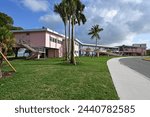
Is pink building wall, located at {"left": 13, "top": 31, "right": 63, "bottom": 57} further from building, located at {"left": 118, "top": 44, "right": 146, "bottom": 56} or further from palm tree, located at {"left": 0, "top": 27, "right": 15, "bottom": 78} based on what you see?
building, located at {"left": 118, "top": 44, "right": 146, "bottom": 56}

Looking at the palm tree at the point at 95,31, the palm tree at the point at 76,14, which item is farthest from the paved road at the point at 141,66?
the palm tree at the point at 95,31

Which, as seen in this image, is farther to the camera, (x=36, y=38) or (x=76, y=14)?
(x=36, y=38)

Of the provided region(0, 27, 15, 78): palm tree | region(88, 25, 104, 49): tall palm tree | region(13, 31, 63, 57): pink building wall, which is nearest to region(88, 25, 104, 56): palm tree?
region(88, 25, 104, 49): tall palm tree

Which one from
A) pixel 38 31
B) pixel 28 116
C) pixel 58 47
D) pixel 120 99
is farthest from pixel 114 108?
pixel 58 47

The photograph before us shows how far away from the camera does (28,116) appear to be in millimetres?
5988

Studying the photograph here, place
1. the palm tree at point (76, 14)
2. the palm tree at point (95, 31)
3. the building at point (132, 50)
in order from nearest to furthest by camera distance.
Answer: the palm tree at point (76, 14) → the palm tree at point (95, 31) → the building at point (132, 50)

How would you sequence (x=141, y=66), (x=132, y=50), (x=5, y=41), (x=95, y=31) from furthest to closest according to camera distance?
1. (x=132, y=50)
2. (x=95, y=31)
3. (x=141, y=66)
4. (x=5, y=41)

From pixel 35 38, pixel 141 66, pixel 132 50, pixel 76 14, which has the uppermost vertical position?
pixel 76 14

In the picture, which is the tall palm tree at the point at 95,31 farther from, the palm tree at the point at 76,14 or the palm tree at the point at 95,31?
the palm tree at the point at 76,14

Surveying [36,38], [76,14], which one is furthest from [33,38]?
[76,14]

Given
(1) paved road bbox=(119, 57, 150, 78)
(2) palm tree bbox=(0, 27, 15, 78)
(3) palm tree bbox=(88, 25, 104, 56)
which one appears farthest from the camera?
(3) palm tree bbox=(88, 25, 104, 56)

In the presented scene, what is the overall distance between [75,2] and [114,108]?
784 inches

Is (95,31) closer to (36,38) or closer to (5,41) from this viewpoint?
(36,38)

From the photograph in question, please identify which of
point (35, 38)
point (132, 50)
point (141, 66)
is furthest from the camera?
point (132, 50)
